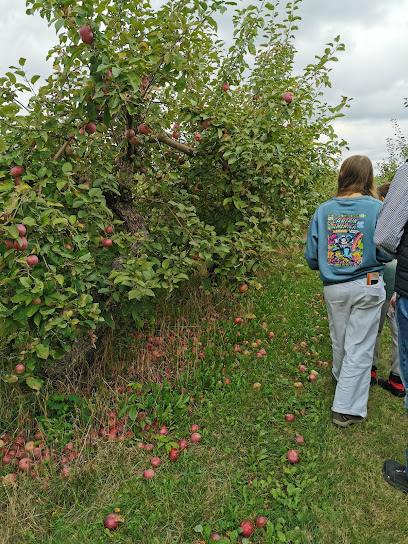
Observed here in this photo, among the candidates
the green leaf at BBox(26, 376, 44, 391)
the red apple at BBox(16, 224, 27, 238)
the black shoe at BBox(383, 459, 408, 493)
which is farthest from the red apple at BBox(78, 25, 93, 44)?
the black shoe at BBox(383, 459, 408, 493)

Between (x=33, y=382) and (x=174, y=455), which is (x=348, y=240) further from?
(x=33, y=382)

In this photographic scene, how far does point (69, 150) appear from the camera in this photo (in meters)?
2.66

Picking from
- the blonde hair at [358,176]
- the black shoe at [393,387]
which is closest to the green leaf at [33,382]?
the blonde hair at [358,176]

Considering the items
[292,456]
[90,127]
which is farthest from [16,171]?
[292,456]

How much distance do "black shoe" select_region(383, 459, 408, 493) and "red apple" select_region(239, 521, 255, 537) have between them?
0.96m

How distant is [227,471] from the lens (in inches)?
93.8

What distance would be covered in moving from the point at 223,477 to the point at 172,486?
0.32 m

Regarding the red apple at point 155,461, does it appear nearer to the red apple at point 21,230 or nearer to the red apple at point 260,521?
the red apple at point 260,521

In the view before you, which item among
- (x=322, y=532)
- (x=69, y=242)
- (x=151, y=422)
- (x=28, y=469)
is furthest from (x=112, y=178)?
(x=322, y=532)

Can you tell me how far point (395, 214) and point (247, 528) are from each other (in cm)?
179

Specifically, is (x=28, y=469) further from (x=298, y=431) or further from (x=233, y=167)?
(x=233, y=167)

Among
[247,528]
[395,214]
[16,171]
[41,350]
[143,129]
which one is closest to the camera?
[247,528]

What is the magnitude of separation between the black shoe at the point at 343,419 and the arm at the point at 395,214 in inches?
53.6

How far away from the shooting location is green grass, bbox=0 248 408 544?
79.7 inches
